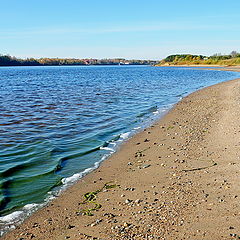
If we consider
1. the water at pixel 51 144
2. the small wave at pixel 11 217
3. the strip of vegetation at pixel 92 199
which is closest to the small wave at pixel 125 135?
the water at pixel 51 144

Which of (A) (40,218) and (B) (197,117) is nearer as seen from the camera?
(A) (40,218)

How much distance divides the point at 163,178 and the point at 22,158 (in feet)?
17.9

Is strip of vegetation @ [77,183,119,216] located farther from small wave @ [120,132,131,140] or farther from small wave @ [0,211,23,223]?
small wave @ [120,132,131,140]

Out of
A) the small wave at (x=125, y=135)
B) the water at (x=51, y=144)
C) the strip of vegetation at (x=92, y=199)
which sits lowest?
the small wave at (x=125, y=135)

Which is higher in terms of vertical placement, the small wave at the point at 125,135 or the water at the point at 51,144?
the water at the point at 51,144

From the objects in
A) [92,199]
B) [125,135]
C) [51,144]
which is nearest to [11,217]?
[92,199]

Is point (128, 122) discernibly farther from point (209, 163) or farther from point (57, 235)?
point (57, 235)

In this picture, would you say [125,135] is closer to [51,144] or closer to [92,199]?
[51,144]

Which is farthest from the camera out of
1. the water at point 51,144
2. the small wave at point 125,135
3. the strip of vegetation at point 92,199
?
the small wave at point 125,135

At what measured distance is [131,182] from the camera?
8078 mm

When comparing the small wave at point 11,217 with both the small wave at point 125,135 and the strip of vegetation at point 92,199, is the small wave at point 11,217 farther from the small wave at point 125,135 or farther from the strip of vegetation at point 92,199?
the small wave at point 125,135

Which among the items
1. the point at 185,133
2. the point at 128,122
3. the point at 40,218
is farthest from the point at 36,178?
the point at 128,122

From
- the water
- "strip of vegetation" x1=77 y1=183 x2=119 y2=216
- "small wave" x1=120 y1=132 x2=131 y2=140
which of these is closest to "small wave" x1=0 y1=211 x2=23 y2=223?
the water

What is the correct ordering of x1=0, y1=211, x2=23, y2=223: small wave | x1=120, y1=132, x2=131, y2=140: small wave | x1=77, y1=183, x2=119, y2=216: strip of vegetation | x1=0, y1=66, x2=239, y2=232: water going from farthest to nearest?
1. x1=120, y1=132, x2=131, y2=140: small wave
2. x1=0, y1=66, x2=239, y2=232: water
3. x1=77, y1=183, x2=119, y2=216: strip of vegetation
4. x1=0, y1=211, x2=23, y2=223: small wave
